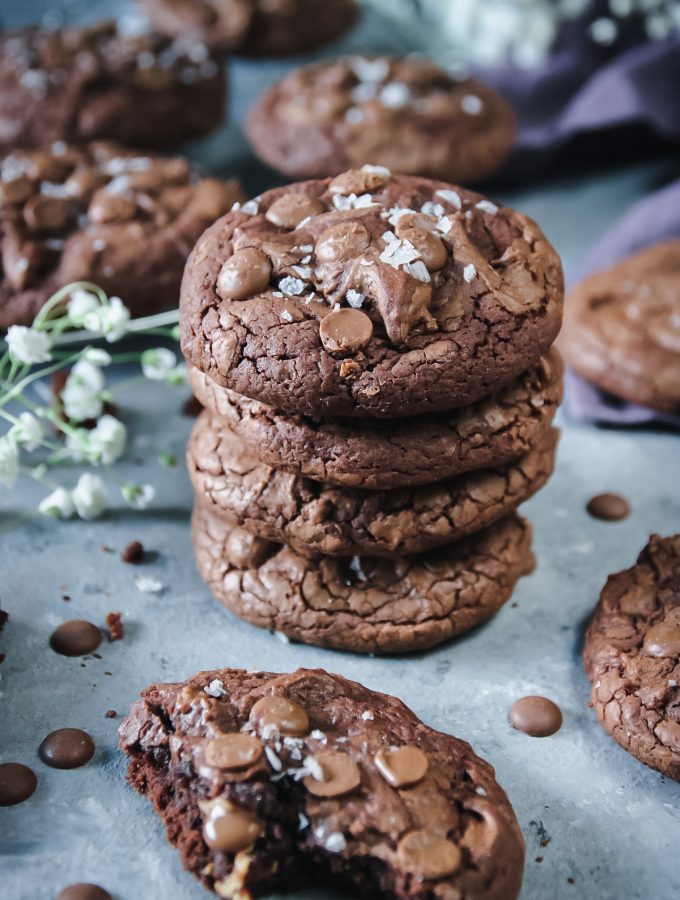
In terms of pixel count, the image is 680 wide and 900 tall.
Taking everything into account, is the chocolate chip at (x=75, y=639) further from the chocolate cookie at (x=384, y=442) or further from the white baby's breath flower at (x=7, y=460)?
the chocolate cookie at (x=384, y=442)

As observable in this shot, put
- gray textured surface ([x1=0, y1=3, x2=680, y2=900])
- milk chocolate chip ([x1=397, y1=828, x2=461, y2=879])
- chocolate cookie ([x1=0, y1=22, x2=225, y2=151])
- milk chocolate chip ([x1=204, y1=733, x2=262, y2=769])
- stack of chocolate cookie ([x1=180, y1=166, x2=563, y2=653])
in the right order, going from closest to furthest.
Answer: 1. milk chocolate chip ([x1=397, y1=828, x2=461, y2=879])
2. milk chocolate chip ([x1=204, y1=733, x2=262, y2=769])
3. gray textured surface ([x1=0, y1=3, x2=680, y2=900])
4. stack of chocolate cookie ([x1=180, y1=166, x2=563, y2=653])
5. chocolate cookie ([x1=0, y1=22, x2=225, y2=151])

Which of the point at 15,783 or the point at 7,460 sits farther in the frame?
the point at 7,460

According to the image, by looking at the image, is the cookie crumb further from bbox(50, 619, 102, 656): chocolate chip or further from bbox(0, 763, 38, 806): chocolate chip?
bbox(0, 763, 38, 806): chocolate chip

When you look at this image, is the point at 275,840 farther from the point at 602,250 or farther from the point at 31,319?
the point at 602,250

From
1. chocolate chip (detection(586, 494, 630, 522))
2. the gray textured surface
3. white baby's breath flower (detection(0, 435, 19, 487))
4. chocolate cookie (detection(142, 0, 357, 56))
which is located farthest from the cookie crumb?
chocolate cookie (detection(142, 0, 357, 56))

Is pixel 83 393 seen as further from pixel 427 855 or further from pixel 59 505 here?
pixel 427 855

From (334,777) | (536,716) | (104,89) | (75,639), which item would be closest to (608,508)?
(536,716)

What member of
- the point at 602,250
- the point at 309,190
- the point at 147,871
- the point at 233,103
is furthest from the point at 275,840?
the point at 233,103
